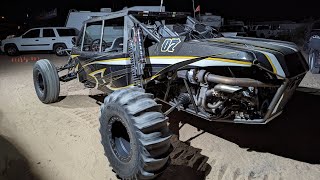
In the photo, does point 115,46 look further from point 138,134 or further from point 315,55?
point 315,55

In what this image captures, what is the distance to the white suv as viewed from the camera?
51.9ft

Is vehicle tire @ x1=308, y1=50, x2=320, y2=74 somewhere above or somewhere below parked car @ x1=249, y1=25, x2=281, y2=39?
below

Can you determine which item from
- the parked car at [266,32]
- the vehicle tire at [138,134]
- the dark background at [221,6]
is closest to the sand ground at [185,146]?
the vehicle tire at [138,134]

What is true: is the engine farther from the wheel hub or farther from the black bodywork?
the wheel hub

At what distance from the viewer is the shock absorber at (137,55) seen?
383cm

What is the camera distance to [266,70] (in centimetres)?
274

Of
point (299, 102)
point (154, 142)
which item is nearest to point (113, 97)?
point (154, 142)

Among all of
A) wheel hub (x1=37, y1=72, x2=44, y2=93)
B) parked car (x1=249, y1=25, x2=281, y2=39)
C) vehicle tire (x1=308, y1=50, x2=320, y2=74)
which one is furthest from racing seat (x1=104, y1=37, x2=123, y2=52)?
parked car (x1=249, y1=25, x2=281, y2=39)

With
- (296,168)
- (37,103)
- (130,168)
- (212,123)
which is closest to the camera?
(130,168)

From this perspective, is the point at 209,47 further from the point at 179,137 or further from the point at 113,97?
the point at 179,137

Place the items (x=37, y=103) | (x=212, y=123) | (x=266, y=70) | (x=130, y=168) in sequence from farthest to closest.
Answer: (x=37, y=103), (x=212, y=123), (x=130, y=168), (x=266, y=70)

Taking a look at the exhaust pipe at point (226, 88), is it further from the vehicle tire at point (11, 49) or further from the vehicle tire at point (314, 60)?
the vehicle tire at point (11, 49)

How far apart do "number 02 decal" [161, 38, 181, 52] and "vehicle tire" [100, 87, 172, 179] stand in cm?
72

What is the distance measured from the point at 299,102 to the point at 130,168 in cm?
420
